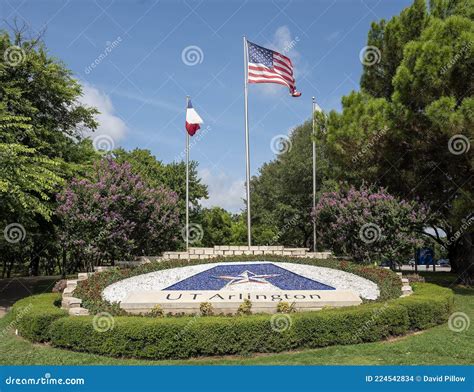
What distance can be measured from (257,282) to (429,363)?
24.5 feet

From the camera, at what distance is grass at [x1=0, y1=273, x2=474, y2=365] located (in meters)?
9.05

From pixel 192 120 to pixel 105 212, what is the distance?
22.5 feet

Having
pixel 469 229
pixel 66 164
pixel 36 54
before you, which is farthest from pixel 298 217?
pixel 36 54

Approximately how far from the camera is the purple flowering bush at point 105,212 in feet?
59.7

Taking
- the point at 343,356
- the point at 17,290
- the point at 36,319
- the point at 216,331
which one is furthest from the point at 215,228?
the point at 343,356

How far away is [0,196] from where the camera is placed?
15.9 m

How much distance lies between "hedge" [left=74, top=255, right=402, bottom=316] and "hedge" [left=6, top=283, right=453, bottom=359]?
5.94 feet

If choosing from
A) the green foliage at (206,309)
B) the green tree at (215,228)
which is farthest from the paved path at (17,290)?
the green tree at (215,228)

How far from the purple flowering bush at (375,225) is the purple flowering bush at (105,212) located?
8.60 meters

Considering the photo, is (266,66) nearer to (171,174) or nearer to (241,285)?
(241,285)

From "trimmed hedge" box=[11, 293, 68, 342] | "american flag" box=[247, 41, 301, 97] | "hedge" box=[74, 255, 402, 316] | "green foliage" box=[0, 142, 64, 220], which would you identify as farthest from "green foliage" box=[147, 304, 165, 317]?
"american flag" box=[247, 41, 301, 97]

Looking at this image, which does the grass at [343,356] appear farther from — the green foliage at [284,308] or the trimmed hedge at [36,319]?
the green foliage at [284,308]

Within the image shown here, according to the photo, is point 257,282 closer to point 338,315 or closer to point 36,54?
point 338,315

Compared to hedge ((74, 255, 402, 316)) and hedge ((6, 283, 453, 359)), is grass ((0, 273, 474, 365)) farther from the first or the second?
hedge ((74, 255, 402, 316))
